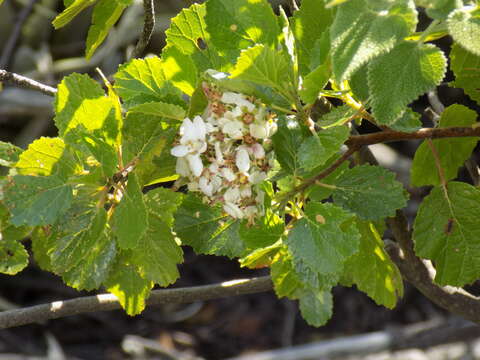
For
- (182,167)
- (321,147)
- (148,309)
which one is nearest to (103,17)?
(182,167)

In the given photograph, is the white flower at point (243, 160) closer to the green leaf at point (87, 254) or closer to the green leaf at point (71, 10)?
the green leaf at point (87, 254)

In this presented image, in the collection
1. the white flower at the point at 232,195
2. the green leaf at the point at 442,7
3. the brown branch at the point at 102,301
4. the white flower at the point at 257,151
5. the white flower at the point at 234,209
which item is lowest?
the brown branch at the point at 102,301

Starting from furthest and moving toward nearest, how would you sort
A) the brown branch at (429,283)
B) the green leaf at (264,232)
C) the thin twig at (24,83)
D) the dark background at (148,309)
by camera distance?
1. the dark background at (148,309)
2. the brown branch at (429,283)
3. the thin twig at (24,83)
4. the green leaf at (264,232)

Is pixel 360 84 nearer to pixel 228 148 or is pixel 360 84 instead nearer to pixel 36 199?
pixel 228 148

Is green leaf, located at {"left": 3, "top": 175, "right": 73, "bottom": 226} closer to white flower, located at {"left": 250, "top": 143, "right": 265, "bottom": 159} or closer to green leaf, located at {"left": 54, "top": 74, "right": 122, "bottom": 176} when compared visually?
green leaf, located at {"left": 54, "top": 74, "right": 122, "bottom": 176}

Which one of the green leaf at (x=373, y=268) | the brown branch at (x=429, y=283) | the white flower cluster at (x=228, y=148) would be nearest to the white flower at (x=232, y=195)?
the white flower cluster at (x=228, y=148)

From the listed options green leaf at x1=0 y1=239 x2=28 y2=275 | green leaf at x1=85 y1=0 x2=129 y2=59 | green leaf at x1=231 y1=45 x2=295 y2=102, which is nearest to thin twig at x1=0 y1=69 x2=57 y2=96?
green leaf at x1=85 y1=0 x2=129 y2=59
